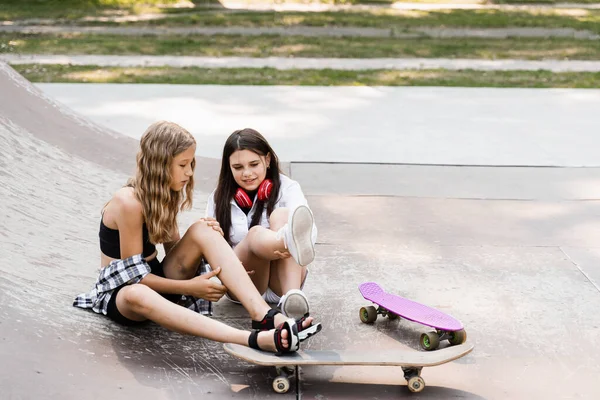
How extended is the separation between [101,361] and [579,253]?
3.16m

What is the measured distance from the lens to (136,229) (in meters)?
3.89

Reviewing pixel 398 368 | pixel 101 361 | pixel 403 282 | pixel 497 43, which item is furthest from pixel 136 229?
pixel 497 43

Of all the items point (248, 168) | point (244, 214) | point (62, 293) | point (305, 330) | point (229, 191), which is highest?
point (248, 168)

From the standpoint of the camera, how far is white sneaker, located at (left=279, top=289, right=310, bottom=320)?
3.84 meters

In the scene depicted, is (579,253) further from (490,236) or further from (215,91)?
(215,91)

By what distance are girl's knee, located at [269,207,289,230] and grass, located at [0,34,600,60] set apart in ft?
33.2

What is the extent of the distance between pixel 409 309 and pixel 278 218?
2.52ft

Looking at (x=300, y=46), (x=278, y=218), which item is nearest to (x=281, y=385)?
(x=278, y=218)

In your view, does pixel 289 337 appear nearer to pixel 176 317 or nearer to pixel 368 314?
pixel 176 317

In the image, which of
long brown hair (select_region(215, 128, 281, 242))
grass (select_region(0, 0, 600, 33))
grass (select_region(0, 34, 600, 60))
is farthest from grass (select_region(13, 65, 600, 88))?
long brown hair (select_region(215, 128, 281, 242))

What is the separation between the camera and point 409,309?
4.22 metres

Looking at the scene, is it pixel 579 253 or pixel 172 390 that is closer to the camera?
pixel 172 390

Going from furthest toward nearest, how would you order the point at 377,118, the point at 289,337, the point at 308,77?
the point at 308,77, the point at 377,118, the point at 289,337

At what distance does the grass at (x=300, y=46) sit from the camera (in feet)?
46.3
